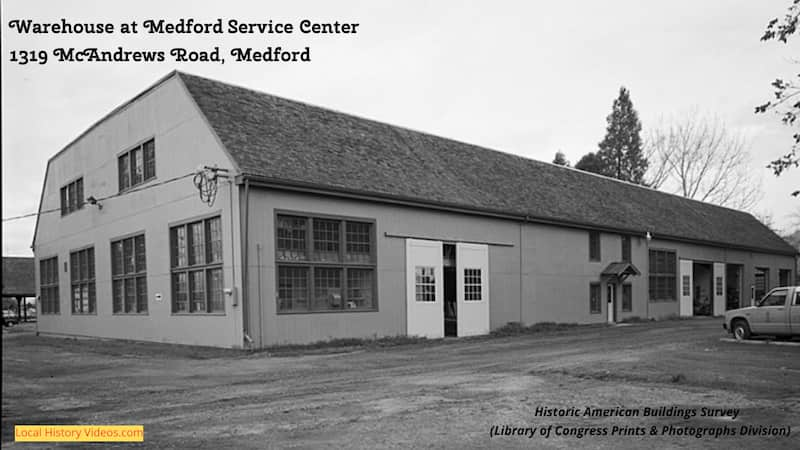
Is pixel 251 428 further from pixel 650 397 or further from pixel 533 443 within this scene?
pixel 650 397

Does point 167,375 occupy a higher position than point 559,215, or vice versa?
point 559,215

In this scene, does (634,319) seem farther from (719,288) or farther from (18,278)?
(18,278)

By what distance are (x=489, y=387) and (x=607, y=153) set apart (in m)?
58.9

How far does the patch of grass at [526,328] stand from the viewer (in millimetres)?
27047

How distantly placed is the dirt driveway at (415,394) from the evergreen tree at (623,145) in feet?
160

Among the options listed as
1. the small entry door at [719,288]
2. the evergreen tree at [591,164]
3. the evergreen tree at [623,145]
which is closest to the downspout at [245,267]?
the small entry door at [719,288]

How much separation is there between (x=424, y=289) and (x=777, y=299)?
1082 cm

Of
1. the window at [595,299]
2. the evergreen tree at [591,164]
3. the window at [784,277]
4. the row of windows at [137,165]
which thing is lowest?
the window at [784,277]

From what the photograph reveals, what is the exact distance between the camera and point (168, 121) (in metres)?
23.6

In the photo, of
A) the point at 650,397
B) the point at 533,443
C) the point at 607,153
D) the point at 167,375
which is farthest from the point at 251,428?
the point at 607,153

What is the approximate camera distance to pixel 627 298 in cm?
3519

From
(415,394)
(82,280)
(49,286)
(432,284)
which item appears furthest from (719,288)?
(49,286)

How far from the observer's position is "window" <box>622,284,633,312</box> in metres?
34.9

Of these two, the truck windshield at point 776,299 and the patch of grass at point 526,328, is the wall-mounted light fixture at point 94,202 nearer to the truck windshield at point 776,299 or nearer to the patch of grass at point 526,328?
the patch of grass at point 526,328
